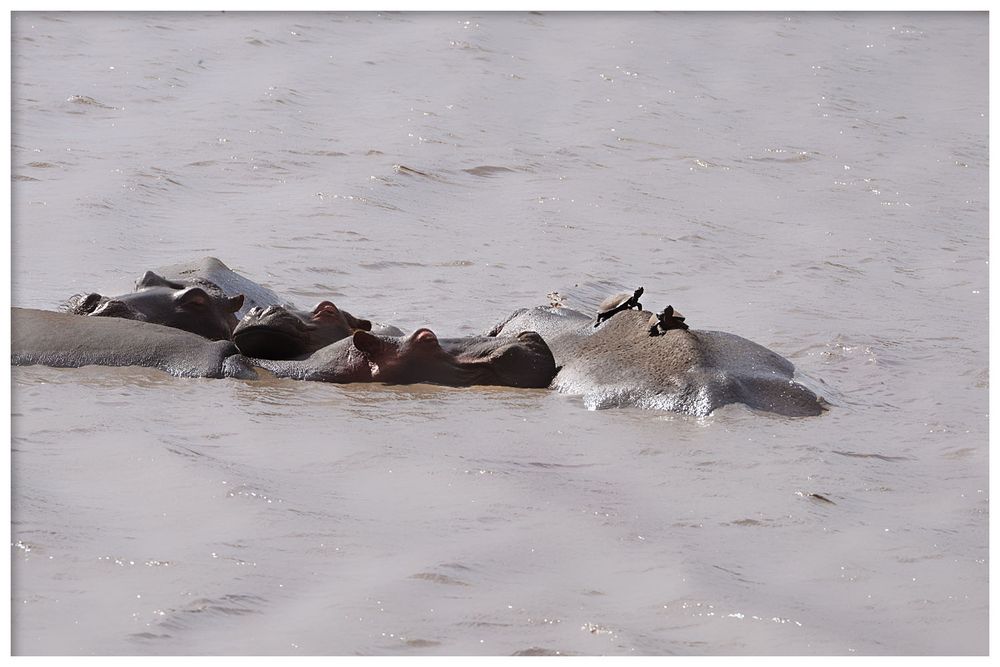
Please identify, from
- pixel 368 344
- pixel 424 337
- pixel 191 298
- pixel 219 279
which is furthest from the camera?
pixel 219 279

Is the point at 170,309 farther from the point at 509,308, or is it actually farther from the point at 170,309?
the point at 509,308

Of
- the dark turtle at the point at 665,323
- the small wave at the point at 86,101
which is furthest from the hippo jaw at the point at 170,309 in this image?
the small wave at the point at 86,101

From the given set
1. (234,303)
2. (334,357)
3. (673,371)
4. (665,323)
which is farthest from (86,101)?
(673,371)

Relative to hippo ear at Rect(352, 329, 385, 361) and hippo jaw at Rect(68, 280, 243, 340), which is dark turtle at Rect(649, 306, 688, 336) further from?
hippo jaw at Rect(68, 280, 243, 340)

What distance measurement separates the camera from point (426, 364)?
6215 mm

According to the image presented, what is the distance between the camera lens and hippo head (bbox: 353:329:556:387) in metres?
6.19

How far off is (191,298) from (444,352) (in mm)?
1123

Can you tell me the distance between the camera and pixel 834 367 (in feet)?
23.4

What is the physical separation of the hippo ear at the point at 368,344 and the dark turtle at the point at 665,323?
100cm

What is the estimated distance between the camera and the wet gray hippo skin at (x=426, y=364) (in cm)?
619

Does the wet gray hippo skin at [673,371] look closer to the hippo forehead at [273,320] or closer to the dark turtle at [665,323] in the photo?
the dark turtle at [665,323]

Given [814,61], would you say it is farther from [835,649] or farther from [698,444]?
[835,649]

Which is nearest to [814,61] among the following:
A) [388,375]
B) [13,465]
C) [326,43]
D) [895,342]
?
[326,43]

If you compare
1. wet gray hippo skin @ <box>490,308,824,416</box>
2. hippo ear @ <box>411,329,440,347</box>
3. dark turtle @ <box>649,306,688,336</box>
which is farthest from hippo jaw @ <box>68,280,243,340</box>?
dark turtle @ <box>649,306,688,336</box>
